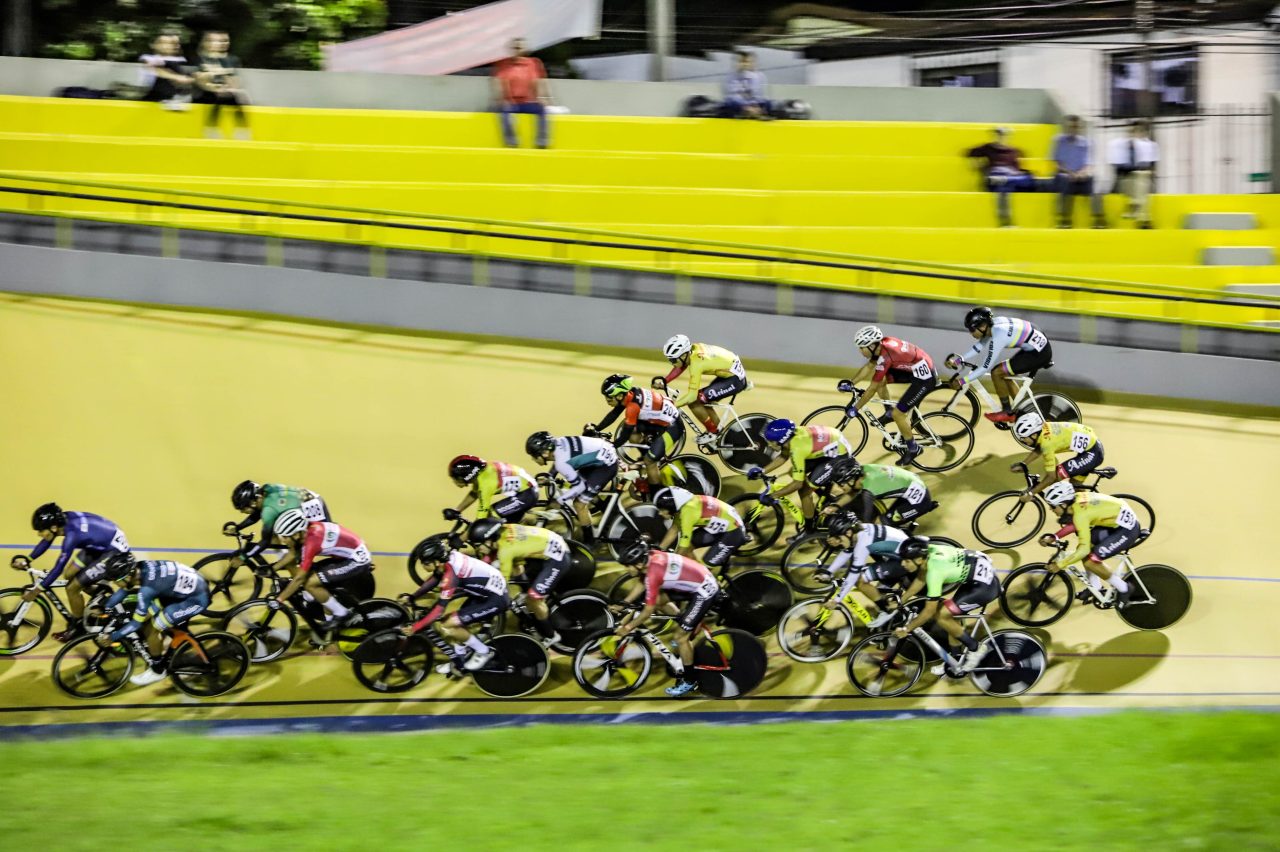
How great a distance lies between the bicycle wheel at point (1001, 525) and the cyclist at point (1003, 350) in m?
0.99

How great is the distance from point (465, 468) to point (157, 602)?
247cm

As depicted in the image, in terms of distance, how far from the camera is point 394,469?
15.3 metres

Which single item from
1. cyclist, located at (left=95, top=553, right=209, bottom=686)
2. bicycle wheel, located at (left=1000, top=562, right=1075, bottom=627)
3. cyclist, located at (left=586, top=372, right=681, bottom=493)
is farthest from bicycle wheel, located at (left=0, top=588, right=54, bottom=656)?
bicycle wheel, located at (left=1000, top=562, right=1075, bottom=627)

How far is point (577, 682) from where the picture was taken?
39.8ft

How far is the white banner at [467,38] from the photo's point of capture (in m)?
22.0

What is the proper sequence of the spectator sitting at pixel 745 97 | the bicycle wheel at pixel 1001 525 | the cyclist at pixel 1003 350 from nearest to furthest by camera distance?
the bicycle wheel at pixel 1001 525 → the cyclist at pixel 1003 350 → the spectator sitting at pixel 745 97

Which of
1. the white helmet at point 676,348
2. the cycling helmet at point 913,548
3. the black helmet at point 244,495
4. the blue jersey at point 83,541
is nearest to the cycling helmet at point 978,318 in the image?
the white helmet at point 676,348

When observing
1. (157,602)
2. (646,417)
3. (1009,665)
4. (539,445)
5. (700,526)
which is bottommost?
(1009,665)

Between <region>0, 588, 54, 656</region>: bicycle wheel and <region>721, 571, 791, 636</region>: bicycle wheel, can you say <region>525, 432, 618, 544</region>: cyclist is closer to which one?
<region>721, 571, 791, 636</region>: bicycle wheel

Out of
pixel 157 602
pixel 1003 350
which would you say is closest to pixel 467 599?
pixel 157 602

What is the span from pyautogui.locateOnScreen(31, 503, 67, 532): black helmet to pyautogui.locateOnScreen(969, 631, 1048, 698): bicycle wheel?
6.95m

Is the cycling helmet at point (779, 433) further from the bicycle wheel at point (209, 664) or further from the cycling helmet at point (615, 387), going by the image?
the bicycle wheel at point (209, 664)

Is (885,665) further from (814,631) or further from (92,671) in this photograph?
(92,671)

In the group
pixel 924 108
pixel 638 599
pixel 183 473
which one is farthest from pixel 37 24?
pixel 638 599
